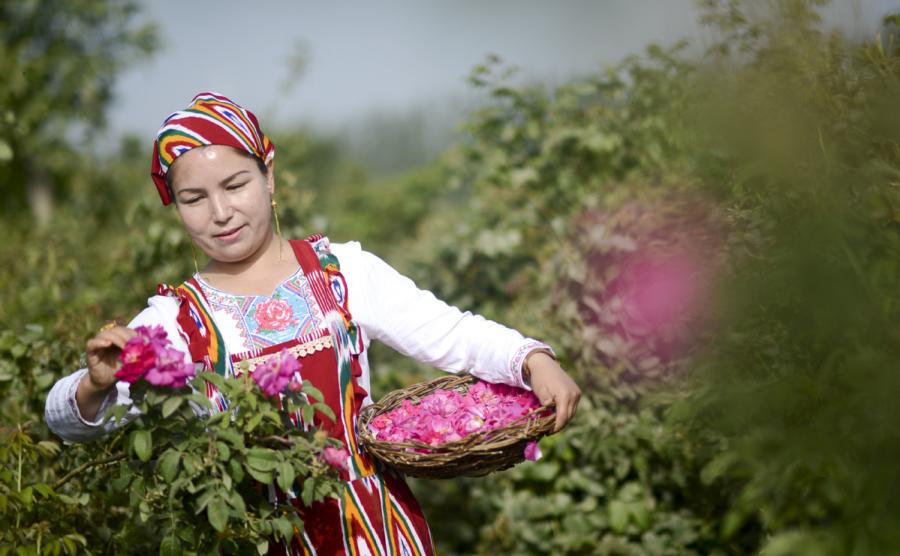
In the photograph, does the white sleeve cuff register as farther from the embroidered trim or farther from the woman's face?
the woman's face

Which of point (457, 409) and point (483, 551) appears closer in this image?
point (457, 409)

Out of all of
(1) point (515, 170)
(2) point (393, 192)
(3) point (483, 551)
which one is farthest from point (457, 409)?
(2) point (393, 192)

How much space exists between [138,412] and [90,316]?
125 centimetres

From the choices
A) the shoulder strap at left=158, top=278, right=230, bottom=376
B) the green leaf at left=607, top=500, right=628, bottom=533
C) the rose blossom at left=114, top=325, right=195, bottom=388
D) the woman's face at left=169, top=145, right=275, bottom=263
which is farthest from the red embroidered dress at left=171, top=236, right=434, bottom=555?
the green leaf at left=607, top=500, right=628, bottom=533

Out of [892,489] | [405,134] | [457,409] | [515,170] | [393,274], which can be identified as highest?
[405,134]

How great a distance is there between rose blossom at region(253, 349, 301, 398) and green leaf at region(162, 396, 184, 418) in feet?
0.49

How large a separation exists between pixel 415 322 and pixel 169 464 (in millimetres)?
650

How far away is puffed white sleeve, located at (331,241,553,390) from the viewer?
1.99 m

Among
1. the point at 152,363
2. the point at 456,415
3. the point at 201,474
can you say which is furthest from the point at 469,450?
the point at 152,363

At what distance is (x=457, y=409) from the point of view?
6.33ft

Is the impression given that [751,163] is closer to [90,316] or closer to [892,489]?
[892,489]

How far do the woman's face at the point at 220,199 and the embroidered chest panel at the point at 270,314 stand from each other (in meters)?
0.11

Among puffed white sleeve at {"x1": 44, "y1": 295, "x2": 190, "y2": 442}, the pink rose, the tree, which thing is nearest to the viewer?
puffed white sleeve at {"x1": 44, "y1": 295, "x2": 190, "y2": 442}

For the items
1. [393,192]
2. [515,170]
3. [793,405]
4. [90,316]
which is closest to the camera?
[793,405]
